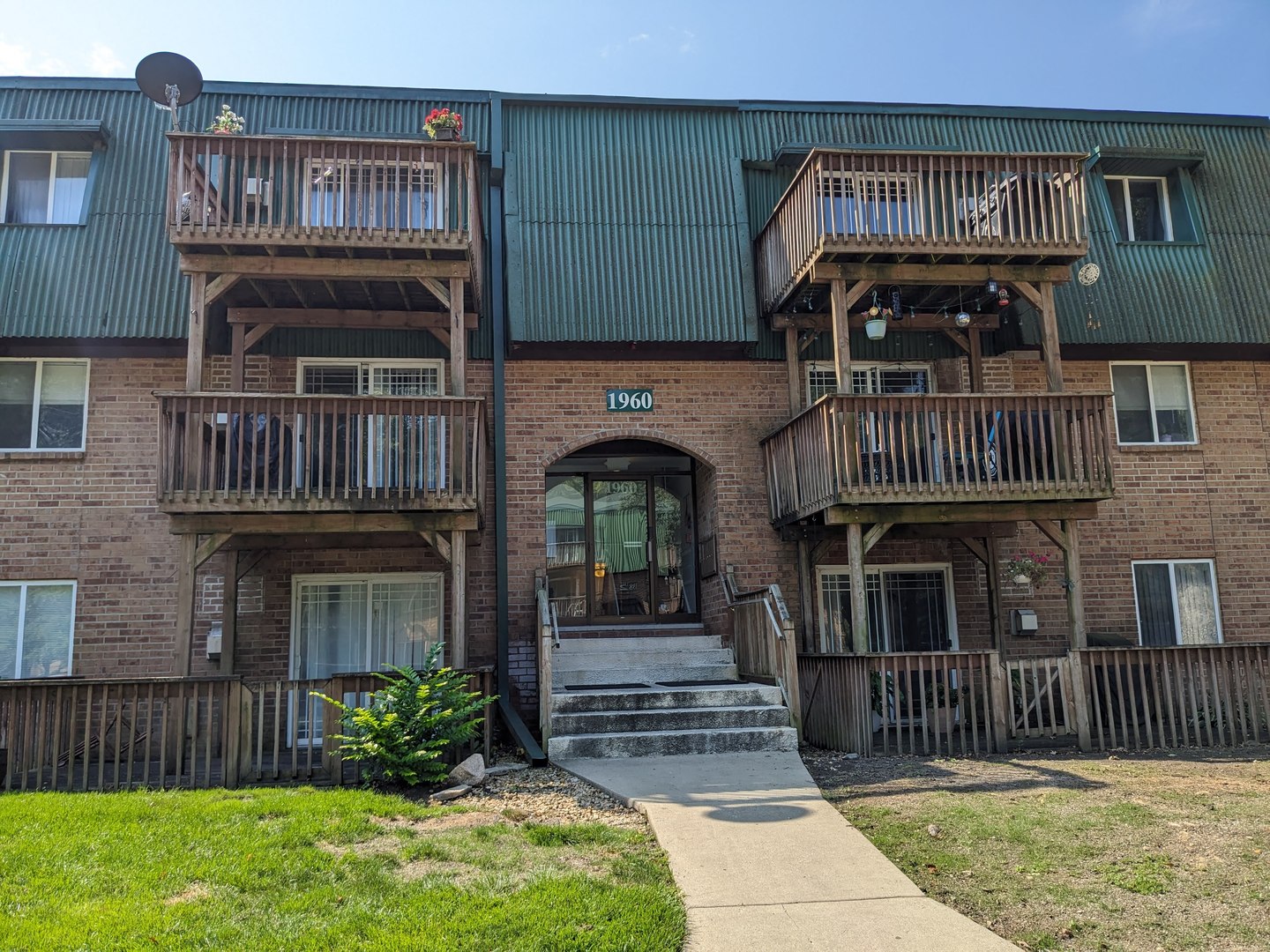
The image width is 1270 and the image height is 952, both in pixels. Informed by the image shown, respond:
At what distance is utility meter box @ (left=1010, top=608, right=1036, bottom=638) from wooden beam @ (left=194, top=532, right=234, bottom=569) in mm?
9404

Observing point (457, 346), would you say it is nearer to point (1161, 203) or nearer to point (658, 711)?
point (658, 711)

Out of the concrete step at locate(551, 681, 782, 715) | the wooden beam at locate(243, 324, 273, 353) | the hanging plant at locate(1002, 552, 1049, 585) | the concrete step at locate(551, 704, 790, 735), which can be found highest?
the wooden beam at locate(243, 324, 273, 353)

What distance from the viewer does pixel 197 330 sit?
11047 millimetres

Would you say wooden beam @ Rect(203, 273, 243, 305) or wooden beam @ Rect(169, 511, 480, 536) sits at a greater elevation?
wooden beam @ Rect(203, 273, 243, 305)


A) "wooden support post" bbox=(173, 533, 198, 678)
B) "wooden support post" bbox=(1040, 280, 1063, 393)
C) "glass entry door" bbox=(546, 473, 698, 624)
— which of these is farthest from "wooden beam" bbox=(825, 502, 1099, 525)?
"wooden support post" bbox=(173, 533, 198, 678)

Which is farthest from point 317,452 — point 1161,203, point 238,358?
point 1161,203

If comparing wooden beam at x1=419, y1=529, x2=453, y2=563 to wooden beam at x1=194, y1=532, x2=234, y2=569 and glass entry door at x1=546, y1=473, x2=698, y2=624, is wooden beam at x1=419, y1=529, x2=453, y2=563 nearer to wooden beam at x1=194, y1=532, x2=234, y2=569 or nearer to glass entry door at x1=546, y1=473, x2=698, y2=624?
wooden beam at x1=194, y1=532, x2=234, y2=569

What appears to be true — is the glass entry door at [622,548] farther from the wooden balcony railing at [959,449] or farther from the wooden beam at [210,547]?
the wooden beam at [210,547]

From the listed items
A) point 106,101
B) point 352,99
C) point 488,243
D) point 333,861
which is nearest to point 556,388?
point 488,243

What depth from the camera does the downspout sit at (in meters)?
12.5

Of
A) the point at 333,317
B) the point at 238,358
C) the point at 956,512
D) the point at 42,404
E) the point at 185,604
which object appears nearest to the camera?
the point at 185,604

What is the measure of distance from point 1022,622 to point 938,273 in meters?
→ 4.58

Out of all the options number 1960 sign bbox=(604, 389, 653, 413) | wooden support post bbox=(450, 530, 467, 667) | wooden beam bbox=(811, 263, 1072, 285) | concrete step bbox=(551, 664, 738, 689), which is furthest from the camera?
number 1960 sign bbox=(604, 389, 653, 413)

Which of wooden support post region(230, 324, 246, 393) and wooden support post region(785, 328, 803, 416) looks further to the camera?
wooden support post region(785, 328, 803, 416)
